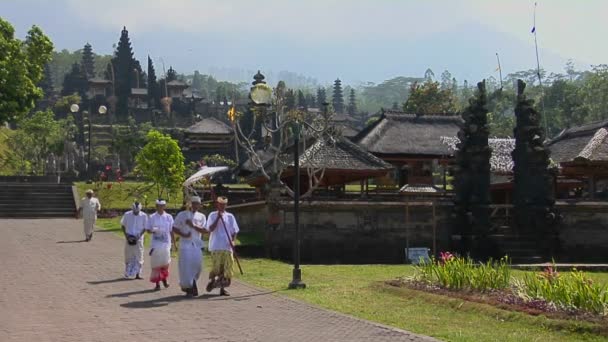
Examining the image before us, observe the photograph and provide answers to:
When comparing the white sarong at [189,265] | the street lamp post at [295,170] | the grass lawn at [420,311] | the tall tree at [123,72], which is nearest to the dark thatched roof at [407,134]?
the street lamp post at [295,170]

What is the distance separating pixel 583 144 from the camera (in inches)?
1351

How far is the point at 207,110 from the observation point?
11225 centimetres

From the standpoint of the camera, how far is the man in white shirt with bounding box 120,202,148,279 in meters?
17.9

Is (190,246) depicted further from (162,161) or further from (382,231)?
(162,161)

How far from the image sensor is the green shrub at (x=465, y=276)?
14.4 m

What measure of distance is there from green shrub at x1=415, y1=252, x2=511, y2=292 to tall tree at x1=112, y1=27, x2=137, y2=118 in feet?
291

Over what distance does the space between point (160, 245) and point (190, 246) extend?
1.11m

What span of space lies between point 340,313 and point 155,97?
9590 centimetres

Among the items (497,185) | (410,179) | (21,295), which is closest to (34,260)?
(21,295)

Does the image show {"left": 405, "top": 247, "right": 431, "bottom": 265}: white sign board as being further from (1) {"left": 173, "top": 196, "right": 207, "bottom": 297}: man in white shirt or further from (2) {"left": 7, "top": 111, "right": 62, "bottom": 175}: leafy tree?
(2) {"left": 7, "top": 111, "right": 62, "bottom": 175}: leafy tree

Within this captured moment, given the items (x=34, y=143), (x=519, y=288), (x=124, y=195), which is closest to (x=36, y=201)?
(x=124, y=195)

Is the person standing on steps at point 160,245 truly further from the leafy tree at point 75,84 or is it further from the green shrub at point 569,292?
the leafy tree at point 75,84

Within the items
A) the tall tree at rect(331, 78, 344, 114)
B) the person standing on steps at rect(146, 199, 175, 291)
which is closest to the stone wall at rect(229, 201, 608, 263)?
the person standing on steps at rect(146, 199, 175, 291)

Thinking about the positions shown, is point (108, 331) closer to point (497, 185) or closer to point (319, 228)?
point (319, 228)
